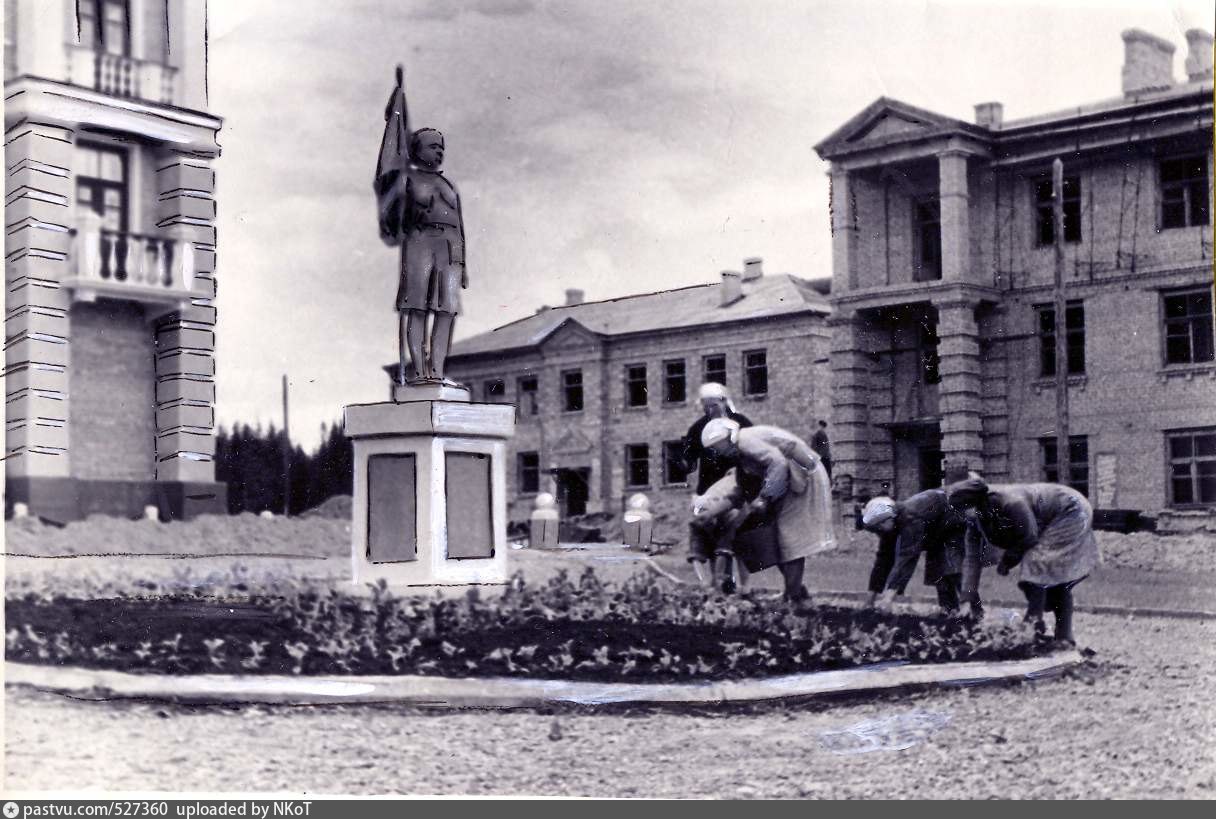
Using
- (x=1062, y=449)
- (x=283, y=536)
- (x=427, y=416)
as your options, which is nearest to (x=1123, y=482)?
(x=1062, y=449)

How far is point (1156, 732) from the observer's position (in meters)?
7.79

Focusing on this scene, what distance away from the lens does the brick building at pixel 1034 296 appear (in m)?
8.59

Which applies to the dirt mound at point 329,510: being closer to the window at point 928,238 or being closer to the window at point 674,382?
the window at point 674,382

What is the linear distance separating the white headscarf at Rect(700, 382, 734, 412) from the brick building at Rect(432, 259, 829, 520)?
0.05 metres

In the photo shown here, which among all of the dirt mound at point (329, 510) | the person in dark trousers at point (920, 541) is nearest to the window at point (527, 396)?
the dirt mound at point (329, 510)

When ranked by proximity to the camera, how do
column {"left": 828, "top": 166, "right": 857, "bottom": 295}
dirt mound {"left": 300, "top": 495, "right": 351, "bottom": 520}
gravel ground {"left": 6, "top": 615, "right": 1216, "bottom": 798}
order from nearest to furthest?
gravel ground {"left": 6, "top": 615, "right": 1216, "bottom": 798} → column {"left": 828, "top": 166, "right": 857, "bottom": 295} → dirt mound {"left": 300, "top": 495, "right": 351, "bottom": 520}

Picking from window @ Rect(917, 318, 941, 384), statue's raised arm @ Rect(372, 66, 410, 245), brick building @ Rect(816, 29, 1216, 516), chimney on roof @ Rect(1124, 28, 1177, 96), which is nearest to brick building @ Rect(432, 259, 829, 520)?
brick building @ Rect(816, 29, 1216, 516)

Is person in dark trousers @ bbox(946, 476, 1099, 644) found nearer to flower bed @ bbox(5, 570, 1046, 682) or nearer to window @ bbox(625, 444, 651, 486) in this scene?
flower bed @ bbox(5, 570, 1046, 682)

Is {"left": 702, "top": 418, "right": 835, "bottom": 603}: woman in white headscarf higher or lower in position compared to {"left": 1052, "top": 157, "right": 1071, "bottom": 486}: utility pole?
lower

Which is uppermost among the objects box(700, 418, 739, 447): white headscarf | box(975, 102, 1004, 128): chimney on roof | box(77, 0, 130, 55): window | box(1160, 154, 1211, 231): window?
box(77, 0, 130, 55): window

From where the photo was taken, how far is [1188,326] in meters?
8.52

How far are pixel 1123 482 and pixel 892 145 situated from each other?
235 centimetres

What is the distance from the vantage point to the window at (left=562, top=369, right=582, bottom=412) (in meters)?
9.59

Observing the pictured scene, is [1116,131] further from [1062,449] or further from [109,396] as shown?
[109,396]
